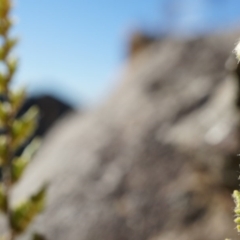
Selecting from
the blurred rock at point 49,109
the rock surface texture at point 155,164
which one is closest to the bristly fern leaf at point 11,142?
the rock surface texture at point 155,164

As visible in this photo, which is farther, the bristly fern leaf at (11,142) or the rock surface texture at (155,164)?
the rock surface texture at (155,164)

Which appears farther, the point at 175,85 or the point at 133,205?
the point at 175,85

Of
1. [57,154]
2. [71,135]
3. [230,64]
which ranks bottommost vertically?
[230,64]

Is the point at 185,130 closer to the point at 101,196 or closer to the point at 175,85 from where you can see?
the point at 101,196

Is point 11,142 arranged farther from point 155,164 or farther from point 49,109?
point 49,109

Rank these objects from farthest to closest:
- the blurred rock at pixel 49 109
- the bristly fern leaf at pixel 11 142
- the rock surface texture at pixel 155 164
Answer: the blurred rock at pixel 49 109
the rock surface texture at pixel 155 164
the bristly fern leaf at pixel 11 142

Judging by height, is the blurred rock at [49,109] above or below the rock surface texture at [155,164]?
above

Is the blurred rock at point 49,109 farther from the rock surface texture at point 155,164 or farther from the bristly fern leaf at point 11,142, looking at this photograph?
the bristly fern leaf at point 11,142

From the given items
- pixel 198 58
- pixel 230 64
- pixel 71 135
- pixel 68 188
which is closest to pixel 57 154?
pixel 71 135
